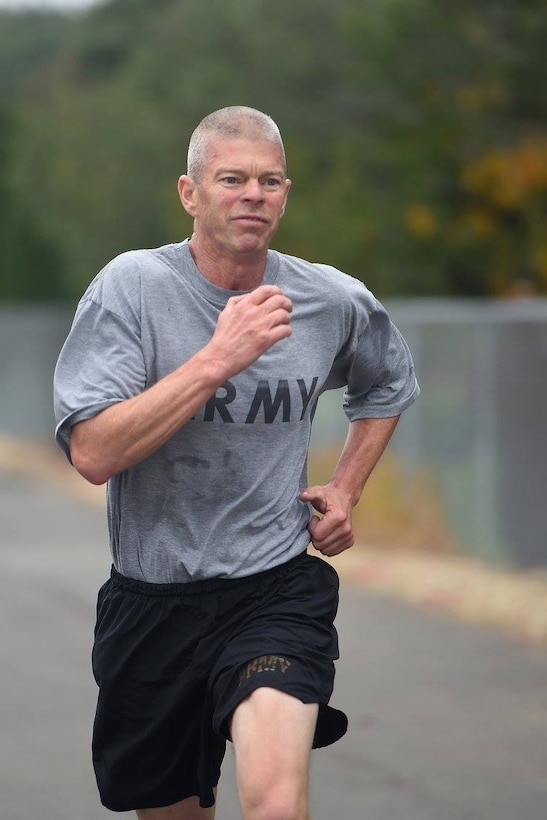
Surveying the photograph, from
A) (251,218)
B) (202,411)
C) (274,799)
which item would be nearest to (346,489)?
(202,411)

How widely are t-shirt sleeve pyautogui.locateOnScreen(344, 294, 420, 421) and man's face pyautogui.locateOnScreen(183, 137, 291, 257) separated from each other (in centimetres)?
55

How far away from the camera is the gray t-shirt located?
A: 4.37 meters

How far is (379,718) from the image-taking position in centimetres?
807

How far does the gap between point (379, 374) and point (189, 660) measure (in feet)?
3.08

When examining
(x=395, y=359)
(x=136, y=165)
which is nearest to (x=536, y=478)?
(x=395, y=359)

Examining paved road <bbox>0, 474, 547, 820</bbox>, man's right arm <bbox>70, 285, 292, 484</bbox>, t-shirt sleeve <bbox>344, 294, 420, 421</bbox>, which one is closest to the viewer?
man's right arm <bbox>70, 285, 292, 484</bbox>

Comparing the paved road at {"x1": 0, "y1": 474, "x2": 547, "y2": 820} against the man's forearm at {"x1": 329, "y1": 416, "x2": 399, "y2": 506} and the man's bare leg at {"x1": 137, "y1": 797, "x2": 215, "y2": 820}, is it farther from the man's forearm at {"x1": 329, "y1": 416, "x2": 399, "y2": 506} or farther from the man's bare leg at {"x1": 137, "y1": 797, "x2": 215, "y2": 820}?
the man's forearm at {"x1": 329, "y1": 416, "x2": 399, "y2": 506}

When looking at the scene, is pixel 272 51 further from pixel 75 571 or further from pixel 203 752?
pixel 203 752

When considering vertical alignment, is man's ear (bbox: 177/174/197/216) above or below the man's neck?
above

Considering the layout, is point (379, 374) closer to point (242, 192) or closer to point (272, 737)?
point (242, 192)

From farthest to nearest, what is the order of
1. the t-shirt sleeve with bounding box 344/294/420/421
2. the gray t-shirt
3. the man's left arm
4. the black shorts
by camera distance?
1. the t-shirt sleeve with bounding box 344/294/420/421
2. the man's left arm
3. the black shorts
4. the gray t-shirt

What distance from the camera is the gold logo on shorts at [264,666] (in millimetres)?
4379

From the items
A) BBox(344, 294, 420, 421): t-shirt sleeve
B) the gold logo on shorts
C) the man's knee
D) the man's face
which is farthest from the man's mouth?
the man's knee

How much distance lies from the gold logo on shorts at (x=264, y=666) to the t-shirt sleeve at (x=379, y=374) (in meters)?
0.88
